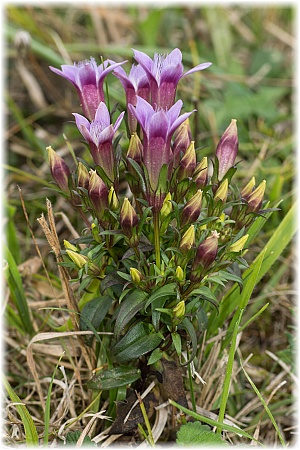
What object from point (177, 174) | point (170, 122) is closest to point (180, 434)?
point (177, 174)

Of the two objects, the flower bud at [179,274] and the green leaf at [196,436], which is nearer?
the flower bud at [179,274]

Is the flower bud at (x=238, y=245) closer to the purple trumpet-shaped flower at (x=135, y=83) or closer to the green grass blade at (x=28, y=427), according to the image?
the purple trumpet-shaped flower at (x=135, y=83)

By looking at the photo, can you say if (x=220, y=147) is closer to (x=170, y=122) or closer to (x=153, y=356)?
(x=170, y=122)

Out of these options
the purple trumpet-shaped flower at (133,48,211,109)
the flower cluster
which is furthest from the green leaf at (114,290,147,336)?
the purple trumpet-shaped flower at (133,48,211,109)

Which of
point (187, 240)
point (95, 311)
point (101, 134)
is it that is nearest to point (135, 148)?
point (101, 134)

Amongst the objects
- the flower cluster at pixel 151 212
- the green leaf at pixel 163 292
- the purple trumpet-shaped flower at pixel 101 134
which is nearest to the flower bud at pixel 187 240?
the flower cluster at pixel 151 212

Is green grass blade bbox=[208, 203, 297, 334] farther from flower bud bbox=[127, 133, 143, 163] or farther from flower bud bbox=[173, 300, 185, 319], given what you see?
flower bud bbox=[127, 133, 143, 163]
